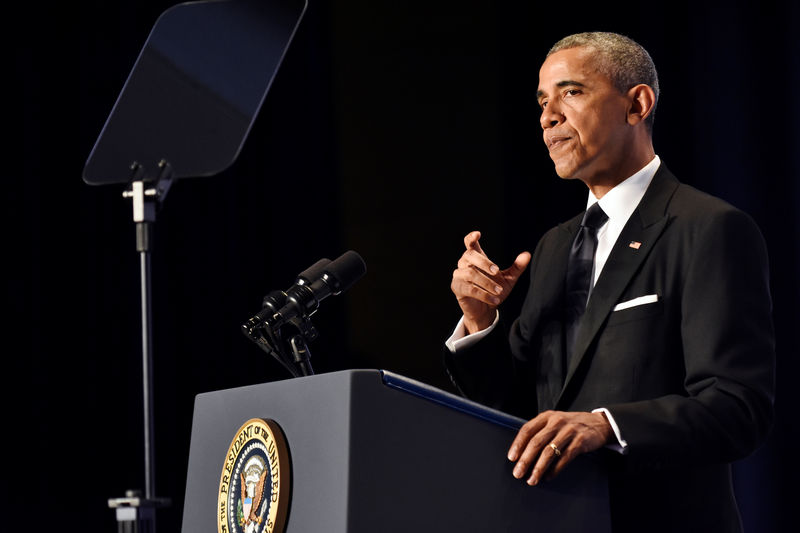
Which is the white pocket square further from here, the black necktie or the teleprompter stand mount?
the teleprompter stand mount

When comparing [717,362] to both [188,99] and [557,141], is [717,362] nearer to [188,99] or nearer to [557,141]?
[557,141]

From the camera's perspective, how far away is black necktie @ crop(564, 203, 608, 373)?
1.73m

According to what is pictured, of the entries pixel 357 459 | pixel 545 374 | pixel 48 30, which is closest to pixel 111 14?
pixel 48 30

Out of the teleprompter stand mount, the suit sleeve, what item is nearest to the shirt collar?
the suit sleeve

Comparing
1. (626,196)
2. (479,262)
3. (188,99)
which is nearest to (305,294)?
(479,262)

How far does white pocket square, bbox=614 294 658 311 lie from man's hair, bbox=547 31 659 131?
42 centimetres

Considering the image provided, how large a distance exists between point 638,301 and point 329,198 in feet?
8.82

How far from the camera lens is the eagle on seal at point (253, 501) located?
4.29 feet

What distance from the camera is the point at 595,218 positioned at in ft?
5.98

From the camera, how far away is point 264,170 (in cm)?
407

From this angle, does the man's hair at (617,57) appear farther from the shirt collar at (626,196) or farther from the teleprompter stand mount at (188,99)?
the teleprompter stand mount at (188,99)

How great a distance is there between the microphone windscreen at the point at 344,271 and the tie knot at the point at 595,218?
442 millimetres

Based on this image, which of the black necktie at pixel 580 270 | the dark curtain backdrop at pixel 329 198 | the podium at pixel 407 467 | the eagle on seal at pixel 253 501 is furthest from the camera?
the dark curtain backdrop at pixel 329 198

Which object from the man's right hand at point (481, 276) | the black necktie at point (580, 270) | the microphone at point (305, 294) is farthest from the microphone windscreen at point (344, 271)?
the black necktie at point (580, 270)
